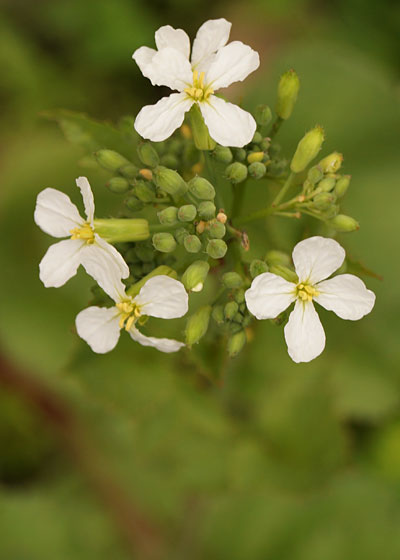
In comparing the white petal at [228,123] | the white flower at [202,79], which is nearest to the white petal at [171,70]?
the white flower at [202,79]

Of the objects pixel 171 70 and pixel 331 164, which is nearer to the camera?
pixel 171 70

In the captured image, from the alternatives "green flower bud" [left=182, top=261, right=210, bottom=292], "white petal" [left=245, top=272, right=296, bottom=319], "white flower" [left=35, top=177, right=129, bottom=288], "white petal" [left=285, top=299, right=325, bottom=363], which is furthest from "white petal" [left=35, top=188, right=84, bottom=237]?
"white petal" [left=285, top=299, right=325, bottom=363]

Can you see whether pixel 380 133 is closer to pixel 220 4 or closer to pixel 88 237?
pixel 220 4

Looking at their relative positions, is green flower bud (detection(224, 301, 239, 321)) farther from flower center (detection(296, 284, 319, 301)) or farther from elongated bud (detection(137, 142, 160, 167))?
elongated bud (detection(137, 142, 160, 167))

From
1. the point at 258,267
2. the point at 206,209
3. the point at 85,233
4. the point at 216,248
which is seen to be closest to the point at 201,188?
the point at 206,209

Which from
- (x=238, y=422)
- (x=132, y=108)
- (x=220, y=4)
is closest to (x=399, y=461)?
(x=238, y=422)

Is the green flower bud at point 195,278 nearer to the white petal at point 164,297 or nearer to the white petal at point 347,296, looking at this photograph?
the white petal at point 164,297

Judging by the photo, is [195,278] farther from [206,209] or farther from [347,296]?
[347,296]

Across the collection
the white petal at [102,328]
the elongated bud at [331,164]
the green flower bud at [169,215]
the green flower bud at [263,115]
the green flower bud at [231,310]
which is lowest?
the white petal at [102,328]
